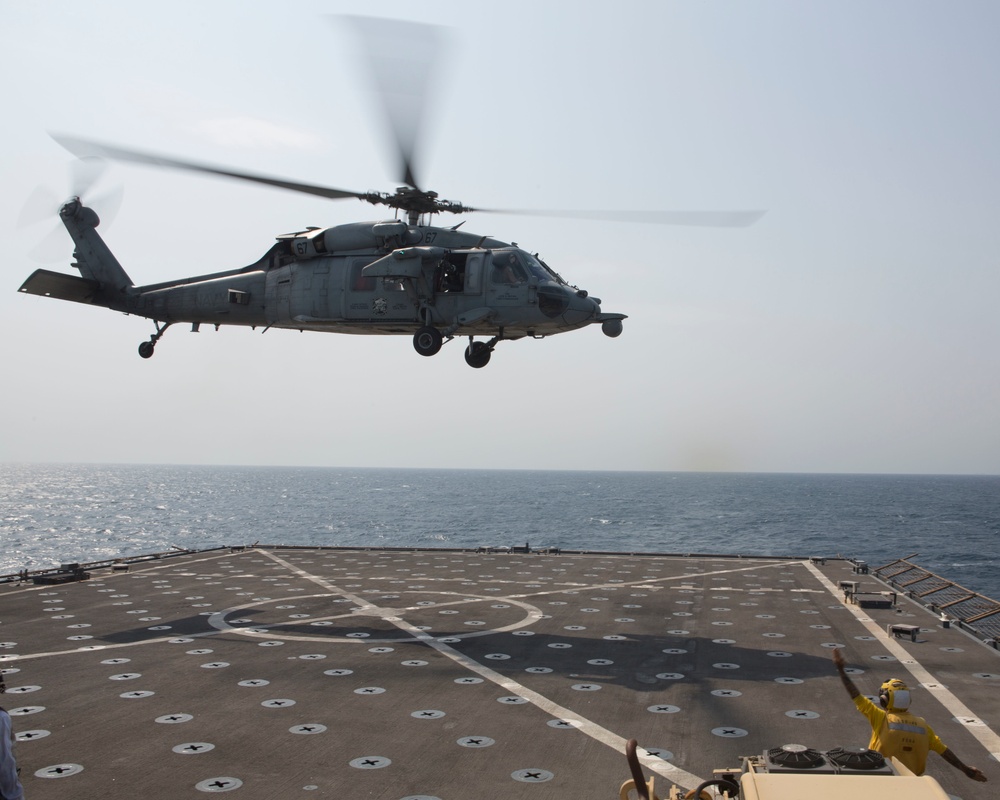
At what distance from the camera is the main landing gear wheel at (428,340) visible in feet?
72.9

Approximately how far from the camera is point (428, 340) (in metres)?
22.2

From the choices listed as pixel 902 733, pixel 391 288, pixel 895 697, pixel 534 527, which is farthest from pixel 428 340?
pixel 534 527

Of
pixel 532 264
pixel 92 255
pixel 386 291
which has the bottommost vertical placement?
pixel 386 291

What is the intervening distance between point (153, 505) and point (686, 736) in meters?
152

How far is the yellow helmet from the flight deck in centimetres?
326

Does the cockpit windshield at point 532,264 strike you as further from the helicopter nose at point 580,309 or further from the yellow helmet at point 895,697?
the yellow helmet at point 895,697

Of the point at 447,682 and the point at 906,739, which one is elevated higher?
the point at 906,739

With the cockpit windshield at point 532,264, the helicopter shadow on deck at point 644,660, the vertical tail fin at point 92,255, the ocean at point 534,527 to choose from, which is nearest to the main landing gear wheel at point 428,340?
the cockpit windshield at point 532,264

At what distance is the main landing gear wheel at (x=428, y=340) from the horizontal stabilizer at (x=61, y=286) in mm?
11349

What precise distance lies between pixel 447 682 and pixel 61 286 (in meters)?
17.9

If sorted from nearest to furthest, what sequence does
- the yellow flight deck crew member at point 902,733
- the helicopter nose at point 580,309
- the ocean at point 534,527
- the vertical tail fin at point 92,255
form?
the yellow flight deck crew member at point 902,733 < the helicopter nose at point 580,309 < the vertical tail fin at point 92,255 < the ocean at point 534,527

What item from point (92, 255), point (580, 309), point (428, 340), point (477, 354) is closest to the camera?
point (580, 309)

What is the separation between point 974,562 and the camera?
230 feet

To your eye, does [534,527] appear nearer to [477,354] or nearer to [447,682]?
[477,354]
